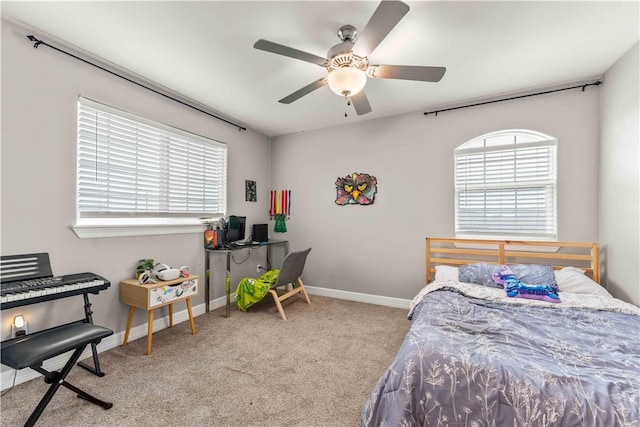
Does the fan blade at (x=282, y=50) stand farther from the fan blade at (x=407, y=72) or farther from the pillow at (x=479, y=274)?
the pillow at (x=479, y=274)

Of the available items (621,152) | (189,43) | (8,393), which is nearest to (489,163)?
(621,152)

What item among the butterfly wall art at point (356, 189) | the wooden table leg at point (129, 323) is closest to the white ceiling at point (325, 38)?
the butterfly wall art at point (356, 189)

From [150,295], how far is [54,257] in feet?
2.51

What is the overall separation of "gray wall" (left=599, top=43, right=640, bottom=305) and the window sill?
4.21 meters

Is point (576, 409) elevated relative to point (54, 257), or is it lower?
lower

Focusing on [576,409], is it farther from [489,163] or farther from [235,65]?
[235,65]

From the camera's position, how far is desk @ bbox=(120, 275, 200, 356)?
240 centimetres

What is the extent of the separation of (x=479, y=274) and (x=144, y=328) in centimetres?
344

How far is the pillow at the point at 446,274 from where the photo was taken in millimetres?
2857

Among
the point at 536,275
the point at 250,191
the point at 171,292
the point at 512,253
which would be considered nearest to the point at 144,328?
the point at 171,292

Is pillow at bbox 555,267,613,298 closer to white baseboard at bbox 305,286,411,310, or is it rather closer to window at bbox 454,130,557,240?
window at bbox 454,130,557,240

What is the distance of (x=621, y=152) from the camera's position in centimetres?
234

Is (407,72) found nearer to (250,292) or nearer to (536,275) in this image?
(536,275)

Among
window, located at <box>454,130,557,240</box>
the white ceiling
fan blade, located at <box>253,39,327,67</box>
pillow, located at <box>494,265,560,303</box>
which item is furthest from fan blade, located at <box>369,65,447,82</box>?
pillow, located at <box>494,265,560,303</box>
